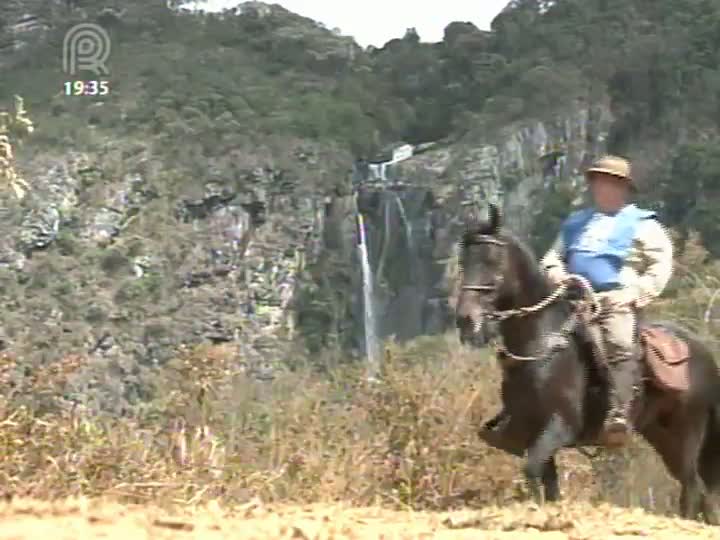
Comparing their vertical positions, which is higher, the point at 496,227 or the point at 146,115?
the point at 146,115

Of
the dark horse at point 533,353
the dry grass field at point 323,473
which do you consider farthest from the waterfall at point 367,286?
the dark horse at point 533,353

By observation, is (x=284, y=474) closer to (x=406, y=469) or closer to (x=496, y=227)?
(x=406, y=469)

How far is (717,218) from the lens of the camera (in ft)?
137

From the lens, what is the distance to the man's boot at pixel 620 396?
6512 mm

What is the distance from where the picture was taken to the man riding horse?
6613 millimetres

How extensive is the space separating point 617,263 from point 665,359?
73 cm

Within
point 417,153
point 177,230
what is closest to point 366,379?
point 177,230

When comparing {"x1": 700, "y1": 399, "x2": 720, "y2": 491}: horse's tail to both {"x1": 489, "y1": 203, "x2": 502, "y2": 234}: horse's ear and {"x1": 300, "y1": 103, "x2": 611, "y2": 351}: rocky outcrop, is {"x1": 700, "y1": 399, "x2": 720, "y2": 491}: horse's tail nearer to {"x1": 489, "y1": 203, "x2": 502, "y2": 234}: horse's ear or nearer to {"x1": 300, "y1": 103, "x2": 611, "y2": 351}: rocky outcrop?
{"x1": 489, "y1": 203, "x2": 502, "y2": 234}: horse's ear

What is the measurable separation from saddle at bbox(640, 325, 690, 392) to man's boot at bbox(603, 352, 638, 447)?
219 mm

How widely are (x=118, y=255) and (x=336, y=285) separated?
44.3 ft

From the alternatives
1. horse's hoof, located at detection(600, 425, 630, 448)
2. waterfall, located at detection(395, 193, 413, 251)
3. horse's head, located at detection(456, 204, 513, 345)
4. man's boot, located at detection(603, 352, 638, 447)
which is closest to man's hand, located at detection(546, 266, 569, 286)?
horse's head, located at detection(456, 204, 513, 345)

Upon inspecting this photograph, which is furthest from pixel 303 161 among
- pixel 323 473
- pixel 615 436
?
pixel 615 436

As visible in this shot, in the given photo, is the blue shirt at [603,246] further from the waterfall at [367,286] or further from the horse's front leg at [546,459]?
the waterfall at [367,286]

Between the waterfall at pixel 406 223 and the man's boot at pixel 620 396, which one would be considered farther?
the waterfall at pixel 406 223
